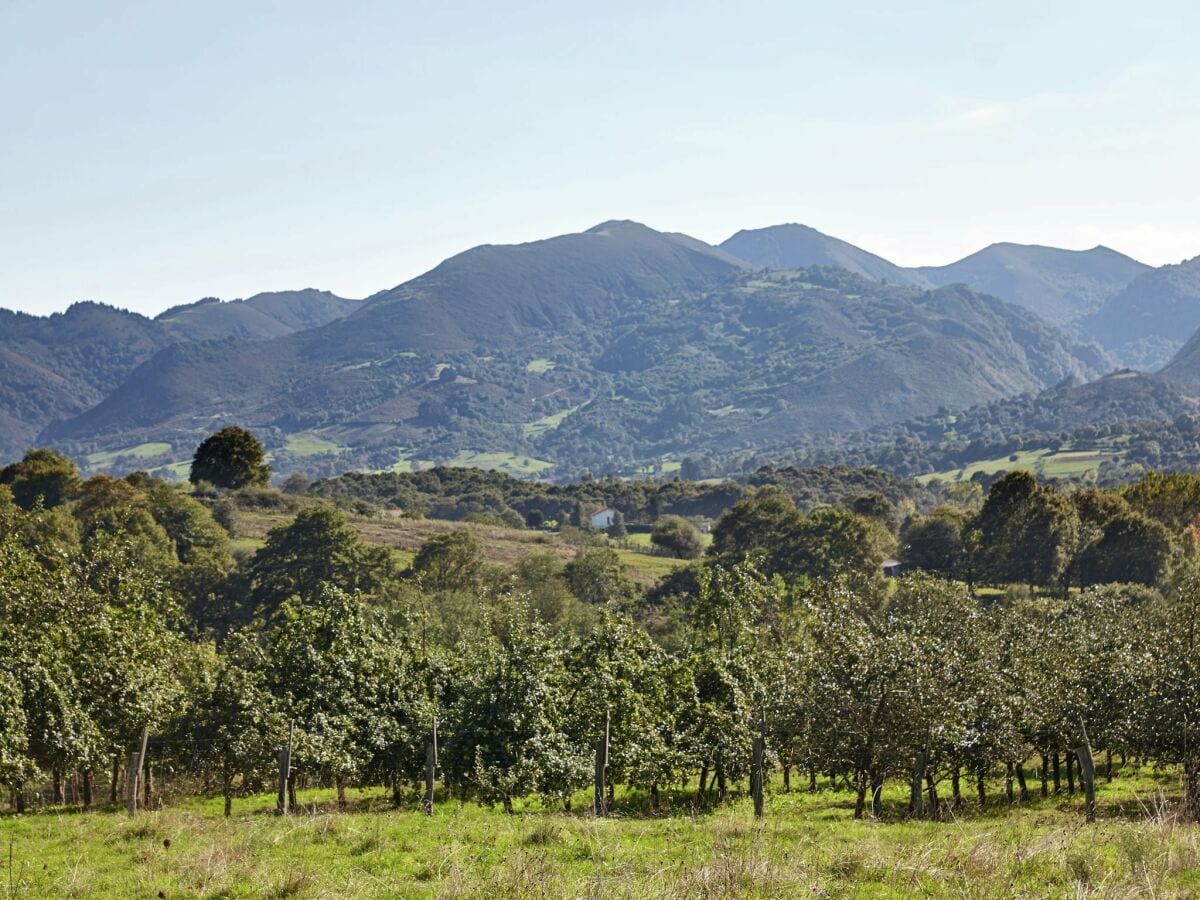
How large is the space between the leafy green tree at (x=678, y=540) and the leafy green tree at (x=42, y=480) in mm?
63898

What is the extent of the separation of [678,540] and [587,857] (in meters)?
109

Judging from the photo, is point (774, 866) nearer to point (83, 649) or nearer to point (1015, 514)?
point (83, 649)

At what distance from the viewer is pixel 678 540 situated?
126 meters

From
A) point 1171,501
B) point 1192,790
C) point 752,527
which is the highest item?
point 1171,501

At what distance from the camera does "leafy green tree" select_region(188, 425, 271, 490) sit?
11719cm

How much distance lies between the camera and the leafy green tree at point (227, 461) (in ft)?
384

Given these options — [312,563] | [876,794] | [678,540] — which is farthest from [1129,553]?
[876,794]

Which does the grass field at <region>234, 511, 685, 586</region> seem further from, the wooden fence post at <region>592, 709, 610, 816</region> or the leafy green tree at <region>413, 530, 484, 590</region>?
the wooden fence post at <region>592, 709, 610, 816</region>

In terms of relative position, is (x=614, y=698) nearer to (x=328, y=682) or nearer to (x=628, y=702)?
(x=628, y=702)

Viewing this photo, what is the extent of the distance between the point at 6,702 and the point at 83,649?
4692mm

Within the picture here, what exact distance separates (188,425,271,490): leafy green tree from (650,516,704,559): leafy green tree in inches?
1872

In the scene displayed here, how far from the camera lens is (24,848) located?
20625 millimetres

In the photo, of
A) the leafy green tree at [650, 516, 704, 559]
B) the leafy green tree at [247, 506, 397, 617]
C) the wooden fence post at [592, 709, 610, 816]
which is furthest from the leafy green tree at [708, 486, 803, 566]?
the wooden fence post at [592, 709, 610, 816]

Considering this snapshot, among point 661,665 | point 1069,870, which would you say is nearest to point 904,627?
point 661,665
